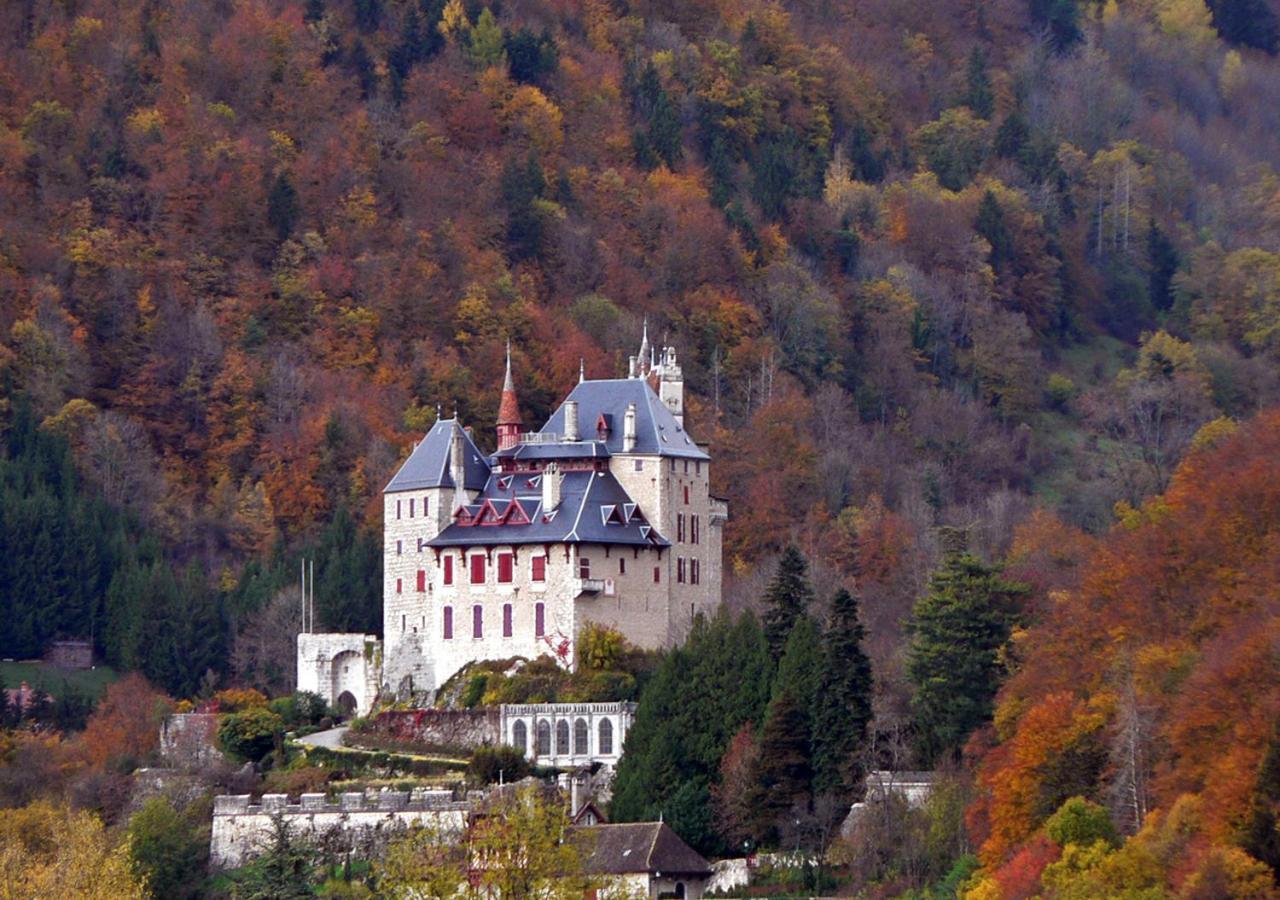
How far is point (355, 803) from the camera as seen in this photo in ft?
308

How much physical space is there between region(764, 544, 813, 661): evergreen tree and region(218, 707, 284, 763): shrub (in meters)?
14.3

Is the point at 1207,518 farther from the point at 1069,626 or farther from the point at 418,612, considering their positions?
the point at 418,612

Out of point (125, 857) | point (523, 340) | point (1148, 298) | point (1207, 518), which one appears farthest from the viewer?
point (1148, 298)

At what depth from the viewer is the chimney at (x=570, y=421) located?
102312mm

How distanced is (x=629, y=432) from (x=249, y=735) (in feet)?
43.4

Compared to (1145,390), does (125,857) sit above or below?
below

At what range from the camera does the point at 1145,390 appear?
143 meters

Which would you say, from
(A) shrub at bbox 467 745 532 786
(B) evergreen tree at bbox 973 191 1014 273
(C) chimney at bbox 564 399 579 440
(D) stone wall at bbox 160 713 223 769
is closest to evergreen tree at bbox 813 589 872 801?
(A) shrub at bbox 467 745 532 786

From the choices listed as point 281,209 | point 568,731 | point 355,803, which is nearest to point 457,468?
point 568,731

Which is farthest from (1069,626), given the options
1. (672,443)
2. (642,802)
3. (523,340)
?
(523,340)

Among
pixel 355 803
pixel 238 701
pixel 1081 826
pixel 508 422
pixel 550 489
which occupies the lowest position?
pixel 1081 826

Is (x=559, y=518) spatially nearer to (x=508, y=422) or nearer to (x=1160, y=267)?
(x=508, y=422)

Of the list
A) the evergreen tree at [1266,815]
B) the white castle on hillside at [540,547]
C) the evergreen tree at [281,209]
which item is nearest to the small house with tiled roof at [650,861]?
the white castle on hillside at [540,547]

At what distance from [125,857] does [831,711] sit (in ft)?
56.2
